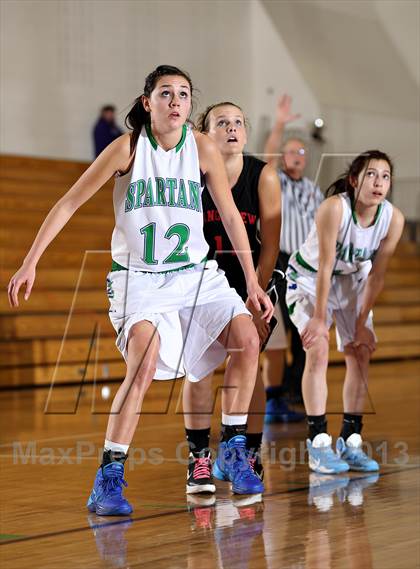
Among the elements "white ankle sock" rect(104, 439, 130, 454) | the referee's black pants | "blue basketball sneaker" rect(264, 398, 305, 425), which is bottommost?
"white ankle sock" rect(104, 439, 130, 454)

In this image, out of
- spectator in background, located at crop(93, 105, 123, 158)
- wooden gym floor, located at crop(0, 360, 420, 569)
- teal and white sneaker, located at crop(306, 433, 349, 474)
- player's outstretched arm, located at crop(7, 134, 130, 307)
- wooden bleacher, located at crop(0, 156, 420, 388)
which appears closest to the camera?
wooden gym floor, located at crop(0, 360, 420, 569)

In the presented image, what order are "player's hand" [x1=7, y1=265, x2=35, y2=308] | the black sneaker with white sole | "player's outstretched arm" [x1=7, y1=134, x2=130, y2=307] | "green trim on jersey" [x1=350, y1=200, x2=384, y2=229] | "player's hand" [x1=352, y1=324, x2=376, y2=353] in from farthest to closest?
1. "player's hand" [x1=352, y1=324, x2=376, y2=353]
2. "green trim on jersey" [x1=350, y1=200, x2=384, y2=229]
3. the black sneaker with white sole
4. "player's outstretched arm" [x1=7, y1=134, x2=130, y2=307]
5. "player's hand" [x1=7, y1=265, x2=35, y2=308]

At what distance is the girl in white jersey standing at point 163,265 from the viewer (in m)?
3.11

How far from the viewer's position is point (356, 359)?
13.4 ft

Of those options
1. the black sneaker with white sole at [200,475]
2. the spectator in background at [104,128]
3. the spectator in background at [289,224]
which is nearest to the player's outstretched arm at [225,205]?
the black sneaker with white sole at [200,475]

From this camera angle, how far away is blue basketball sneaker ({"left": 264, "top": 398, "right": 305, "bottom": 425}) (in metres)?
5.57

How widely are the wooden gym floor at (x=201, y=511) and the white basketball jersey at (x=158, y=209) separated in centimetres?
75

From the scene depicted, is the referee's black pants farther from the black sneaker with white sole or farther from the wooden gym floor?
the black sneaker with white sole

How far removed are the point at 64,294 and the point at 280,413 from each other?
3354 millimetres

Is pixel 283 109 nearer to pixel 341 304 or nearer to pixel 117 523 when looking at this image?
pixel 341 304

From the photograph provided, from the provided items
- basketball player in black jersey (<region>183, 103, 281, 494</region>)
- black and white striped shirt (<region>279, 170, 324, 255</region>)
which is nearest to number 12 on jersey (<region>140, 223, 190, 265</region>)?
basketball player in black jersey (<region>183, 103, 281, 494</region>)

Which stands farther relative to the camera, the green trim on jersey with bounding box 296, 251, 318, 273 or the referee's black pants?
the referee's black pants

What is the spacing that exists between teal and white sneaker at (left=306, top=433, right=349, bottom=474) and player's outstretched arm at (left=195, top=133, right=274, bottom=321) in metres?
0.77

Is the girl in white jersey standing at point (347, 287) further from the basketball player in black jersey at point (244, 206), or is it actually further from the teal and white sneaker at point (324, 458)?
the basketball player in black jersey at point (244, 206)
